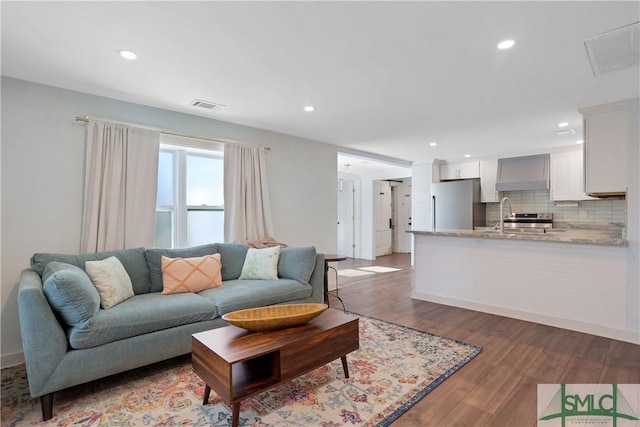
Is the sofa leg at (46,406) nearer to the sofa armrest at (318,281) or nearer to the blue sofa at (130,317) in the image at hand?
the blue sofa at (130,317)

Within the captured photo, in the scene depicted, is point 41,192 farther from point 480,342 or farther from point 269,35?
point 480,342

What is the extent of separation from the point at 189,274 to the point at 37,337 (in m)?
1.19

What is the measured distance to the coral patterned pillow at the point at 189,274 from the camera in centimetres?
286

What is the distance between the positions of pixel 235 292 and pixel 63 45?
2.20 meters

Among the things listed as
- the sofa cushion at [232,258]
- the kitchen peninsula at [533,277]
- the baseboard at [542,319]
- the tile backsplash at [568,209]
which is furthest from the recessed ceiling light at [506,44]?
the tile backsplash at [568,209]

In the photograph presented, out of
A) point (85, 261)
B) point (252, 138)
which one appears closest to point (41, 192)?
point (85, 261)

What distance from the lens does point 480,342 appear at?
291cm

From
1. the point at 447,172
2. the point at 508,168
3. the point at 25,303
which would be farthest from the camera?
the point at 447,172

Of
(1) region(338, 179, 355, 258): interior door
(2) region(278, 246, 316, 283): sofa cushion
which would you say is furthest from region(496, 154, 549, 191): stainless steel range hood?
(2) region(278, 246, 316, 283): sofa cushion

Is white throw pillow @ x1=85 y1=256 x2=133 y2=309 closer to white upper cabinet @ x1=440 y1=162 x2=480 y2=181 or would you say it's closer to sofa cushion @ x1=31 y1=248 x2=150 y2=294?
sofa cushion @ x1=31 y1=248 x2=150 y2=294

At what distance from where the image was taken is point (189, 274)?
2943 mm

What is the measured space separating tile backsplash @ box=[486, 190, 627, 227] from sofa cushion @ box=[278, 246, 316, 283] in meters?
4.67

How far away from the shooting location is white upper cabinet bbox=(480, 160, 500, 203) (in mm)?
6125

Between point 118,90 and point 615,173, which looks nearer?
point 118,90
